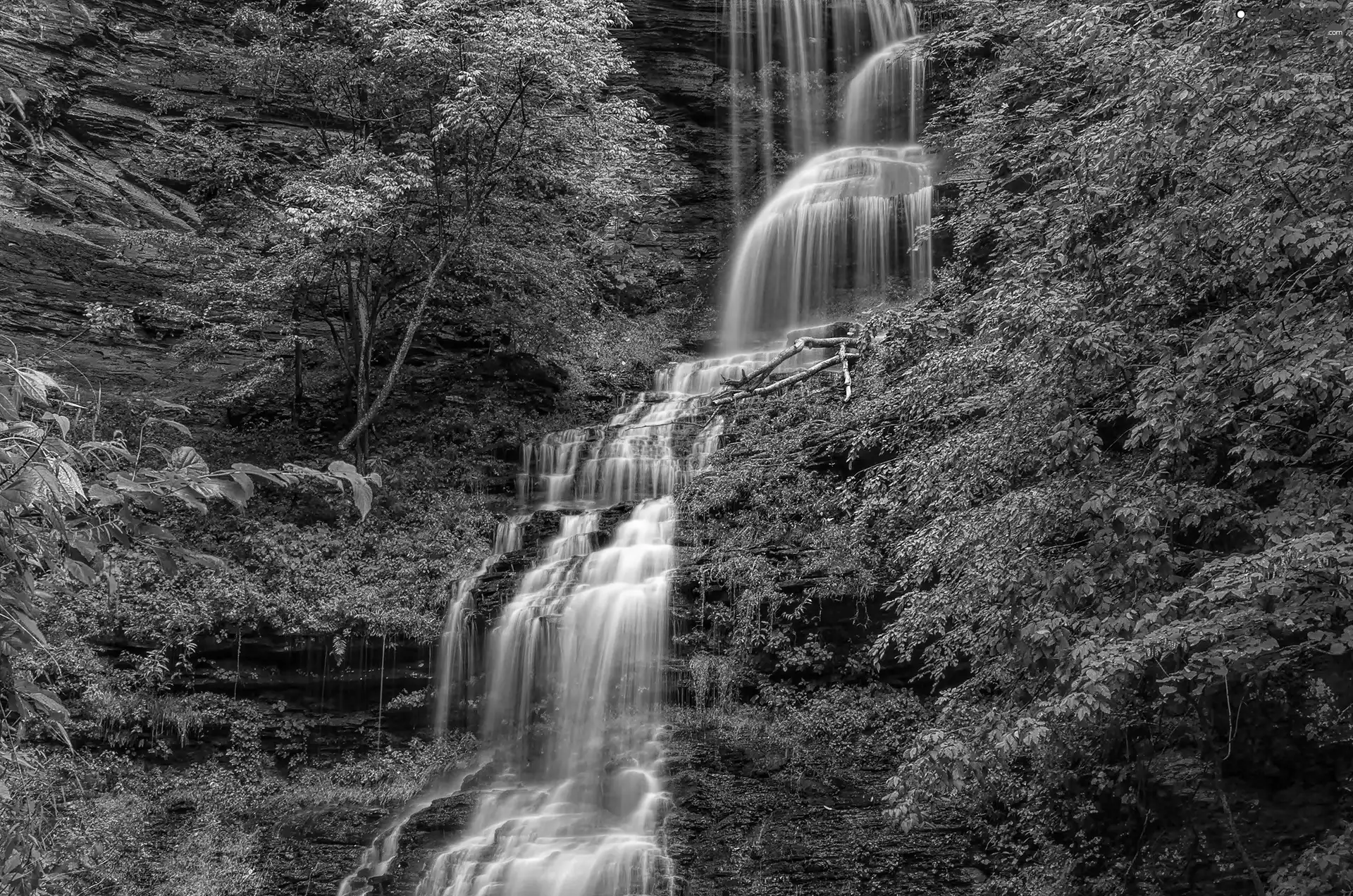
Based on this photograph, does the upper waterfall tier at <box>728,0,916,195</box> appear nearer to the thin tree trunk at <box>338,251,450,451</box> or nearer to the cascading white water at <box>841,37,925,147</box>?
the cascading white water at <box>841,37,925,147</box>

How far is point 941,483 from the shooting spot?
8898 millimetres

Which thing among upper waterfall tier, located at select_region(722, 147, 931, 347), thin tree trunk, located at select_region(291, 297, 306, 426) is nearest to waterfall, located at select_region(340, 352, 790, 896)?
thin tree trunk, located at select_region(291, 297, 306, 426)

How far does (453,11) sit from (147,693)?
9.80 m

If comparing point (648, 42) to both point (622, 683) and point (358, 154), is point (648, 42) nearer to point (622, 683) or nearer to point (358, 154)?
point (358, 154)

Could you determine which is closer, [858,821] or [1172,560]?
[1172,560]

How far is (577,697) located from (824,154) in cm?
1579

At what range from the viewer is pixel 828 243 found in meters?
20.2

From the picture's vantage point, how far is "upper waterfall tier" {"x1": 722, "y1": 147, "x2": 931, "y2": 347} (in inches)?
766

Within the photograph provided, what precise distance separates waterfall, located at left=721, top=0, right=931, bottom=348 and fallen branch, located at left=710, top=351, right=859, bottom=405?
3.89m

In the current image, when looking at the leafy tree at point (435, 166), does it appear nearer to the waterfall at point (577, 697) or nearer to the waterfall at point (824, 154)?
the waterfall at point (577, 697)

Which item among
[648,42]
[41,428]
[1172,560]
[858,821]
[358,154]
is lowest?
[858,821]

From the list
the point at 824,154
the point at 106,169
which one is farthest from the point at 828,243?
the point at 106,169

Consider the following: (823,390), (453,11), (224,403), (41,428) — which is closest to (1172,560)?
(41,428)

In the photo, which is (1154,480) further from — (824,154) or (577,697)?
(824,154)
